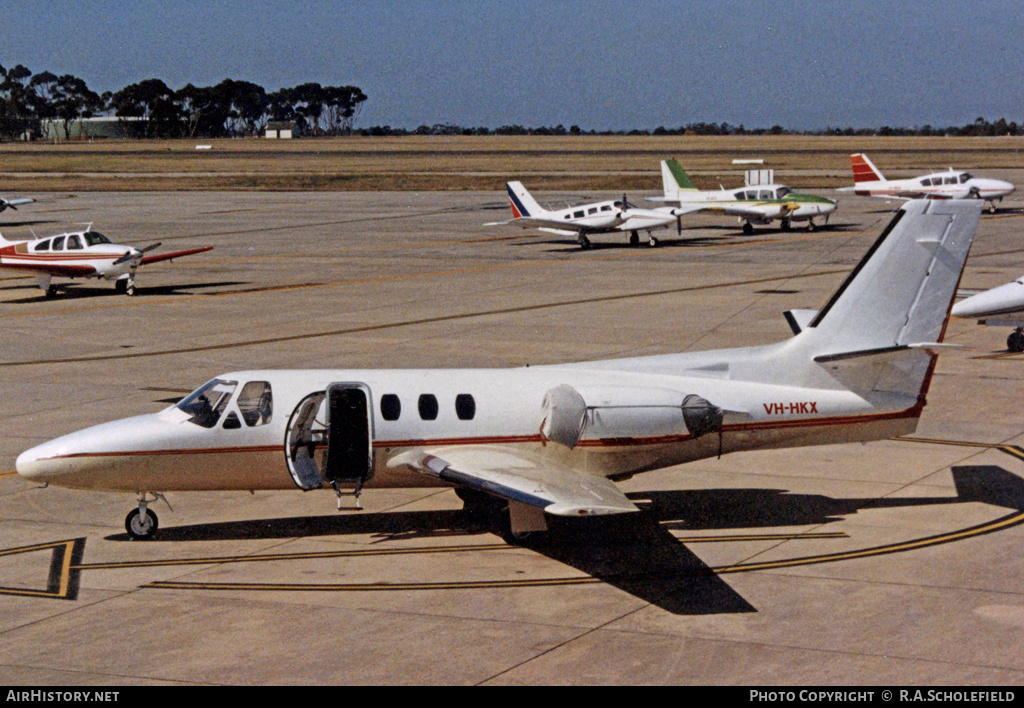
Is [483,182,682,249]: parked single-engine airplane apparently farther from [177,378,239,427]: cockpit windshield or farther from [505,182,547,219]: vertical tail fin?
[177,378,239,427]: cockpit windshield

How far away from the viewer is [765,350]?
752 inches

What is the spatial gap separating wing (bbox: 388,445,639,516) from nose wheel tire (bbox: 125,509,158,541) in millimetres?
3619

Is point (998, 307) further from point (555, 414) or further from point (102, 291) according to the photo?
point (102, 291)

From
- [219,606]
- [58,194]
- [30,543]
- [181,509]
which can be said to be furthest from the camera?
[58,194]

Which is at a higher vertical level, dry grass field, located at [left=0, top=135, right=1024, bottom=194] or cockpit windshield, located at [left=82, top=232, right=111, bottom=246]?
dry grass field, located at [left=0, top=135, right=1024, bottom=194]

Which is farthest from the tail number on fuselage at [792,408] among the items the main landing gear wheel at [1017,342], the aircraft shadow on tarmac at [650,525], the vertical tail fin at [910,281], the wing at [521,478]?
the main landing gear wheel at [1017,342]

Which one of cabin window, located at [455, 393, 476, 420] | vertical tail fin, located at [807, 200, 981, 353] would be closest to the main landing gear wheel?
vertical tail fin, located at [807, 200, 981, 353]

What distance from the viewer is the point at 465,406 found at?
1814 centimetres

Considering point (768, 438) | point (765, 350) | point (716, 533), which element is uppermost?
point (765, 350)

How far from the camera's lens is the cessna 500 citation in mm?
17781

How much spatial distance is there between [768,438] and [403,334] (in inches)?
786

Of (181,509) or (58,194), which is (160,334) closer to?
(181,509)
